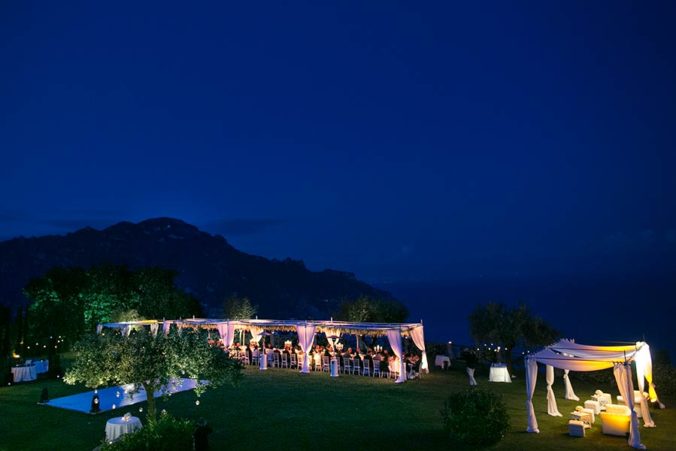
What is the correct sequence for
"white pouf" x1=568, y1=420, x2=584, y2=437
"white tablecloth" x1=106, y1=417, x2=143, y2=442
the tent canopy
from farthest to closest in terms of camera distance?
1. the tent canopy
2. "white pouf" x1=568, y1=420, x2=584, y2=437
3. "white tablecloth" x1=106, y1=417, x2=143, y2=442

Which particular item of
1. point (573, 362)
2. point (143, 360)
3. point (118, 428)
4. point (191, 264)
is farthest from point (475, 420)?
point (191, 264)

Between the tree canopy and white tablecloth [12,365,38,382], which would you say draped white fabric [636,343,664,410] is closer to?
white tablecloth [12,365,38,382]

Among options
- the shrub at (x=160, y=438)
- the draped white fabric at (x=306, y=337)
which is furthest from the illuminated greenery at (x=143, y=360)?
the draped white fabric at (x=306, y=337)

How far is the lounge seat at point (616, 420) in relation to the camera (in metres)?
10.8

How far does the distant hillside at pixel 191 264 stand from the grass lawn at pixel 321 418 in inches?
3064

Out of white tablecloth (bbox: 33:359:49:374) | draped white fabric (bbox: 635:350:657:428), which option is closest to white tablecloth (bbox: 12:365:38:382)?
white tablecloth (bbox: 33:359:49:374)

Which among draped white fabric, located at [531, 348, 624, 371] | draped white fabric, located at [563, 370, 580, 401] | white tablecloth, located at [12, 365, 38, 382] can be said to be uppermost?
draped white fabric, located at [531, 348, 624, 371]

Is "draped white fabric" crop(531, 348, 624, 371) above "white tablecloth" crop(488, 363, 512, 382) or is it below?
above

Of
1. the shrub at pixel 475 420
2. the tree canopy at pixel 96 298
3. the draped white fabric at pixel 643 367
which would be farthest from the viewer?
the tree canopy at pixel 96 298

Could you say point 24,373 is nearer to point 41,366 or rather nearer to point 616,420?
point 41,366

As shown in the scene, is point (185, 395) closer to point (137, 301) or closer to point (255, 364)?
point (255, 364)

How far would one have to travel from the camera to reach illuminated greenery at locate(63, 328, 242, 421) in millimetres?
10141

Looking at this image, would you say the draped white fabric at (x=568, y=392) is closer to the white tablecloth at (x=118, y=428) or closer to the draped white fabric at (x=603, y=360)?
the draped white fabric at (x=603, y=360)

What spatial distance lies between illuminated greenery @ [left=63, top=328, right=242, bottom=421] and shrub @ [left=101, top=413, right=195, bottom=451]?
98cm
